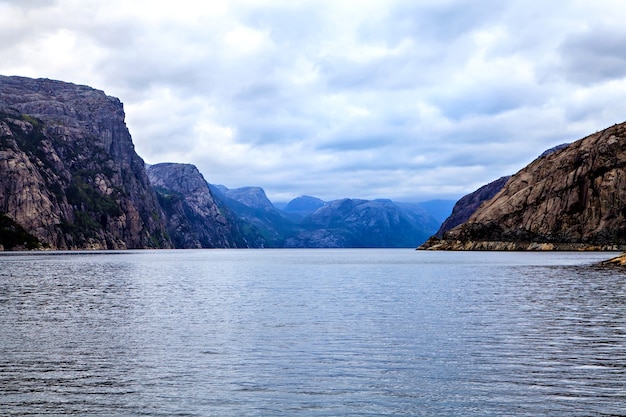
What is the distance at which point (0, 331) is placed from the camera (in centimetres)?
4959

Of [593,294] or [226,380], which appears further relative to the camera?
[593,294]

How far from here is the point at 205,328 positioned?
5156 centimetres

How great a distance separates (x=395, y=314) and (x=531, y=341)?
18017mm

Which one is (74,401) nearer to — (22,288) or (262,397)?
(262,397)

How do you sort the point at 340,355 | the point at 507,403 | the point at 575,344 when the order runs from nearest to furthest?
the point at 507,403 < the point at 340,355 < the point at 575,344

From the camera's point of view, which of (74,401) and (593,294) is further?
(593,294)

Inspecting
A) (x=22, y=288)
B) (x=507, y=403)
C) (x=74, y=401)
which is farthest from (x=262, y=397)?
(x=22, y=288)

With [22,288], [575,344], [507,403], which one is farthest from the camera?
[22,288]

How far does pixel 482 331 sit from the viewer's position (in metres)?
49.0

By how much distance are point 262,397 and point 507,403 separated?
10795mm

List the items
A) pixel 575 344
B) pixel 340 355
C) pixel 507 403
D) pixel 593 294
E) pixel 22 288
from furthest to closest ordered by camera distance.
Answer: pixel 22 288 → pixel 593 294 → pixel 575 344 → pixel 340 355 → pixel 507 403

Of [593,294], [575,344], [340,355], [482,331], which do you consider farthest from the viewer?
[593,294]

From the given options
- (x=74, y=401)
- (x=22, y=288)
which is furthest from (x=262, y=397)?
(x=22, y=288)

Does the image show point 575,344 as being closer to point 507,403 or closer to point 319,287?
point 507,403
